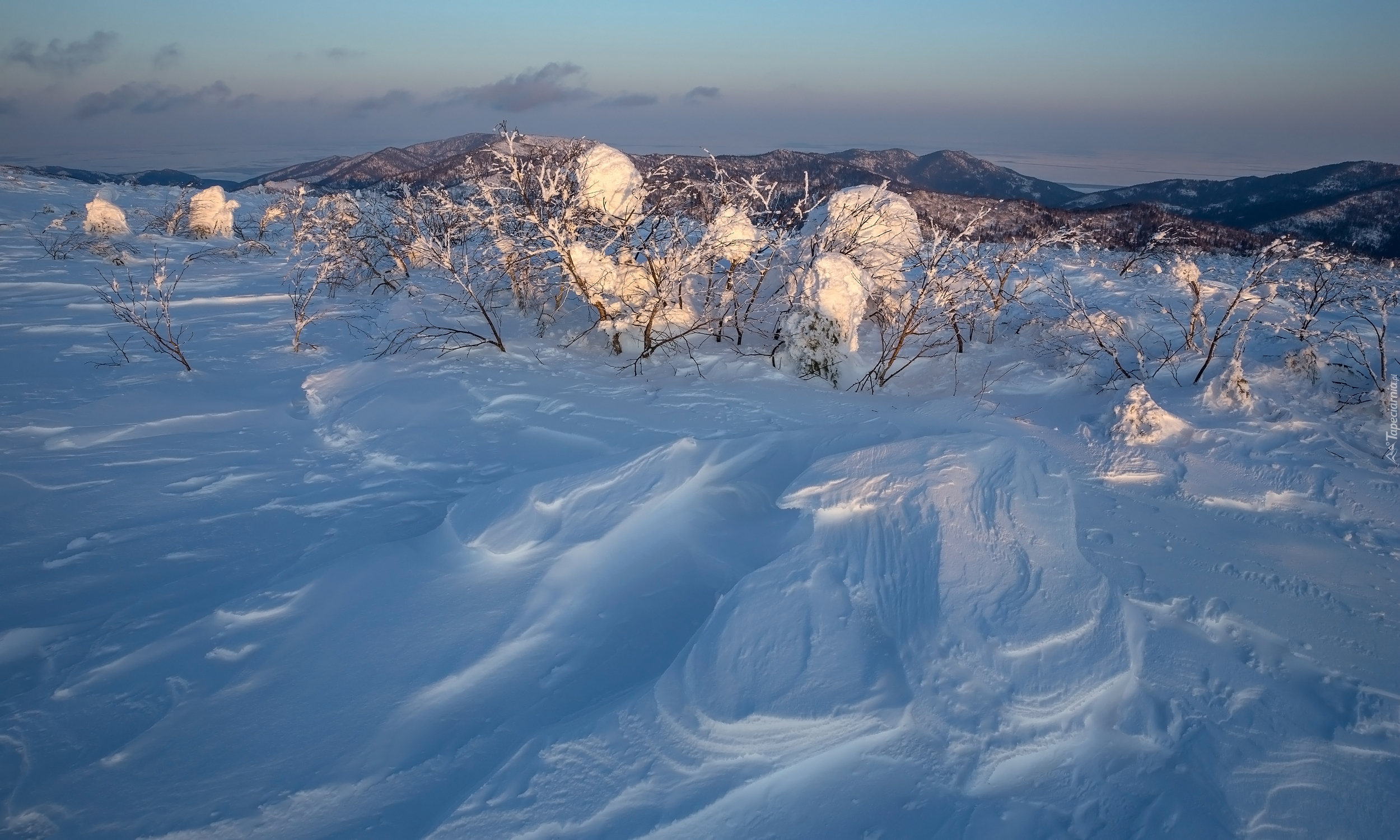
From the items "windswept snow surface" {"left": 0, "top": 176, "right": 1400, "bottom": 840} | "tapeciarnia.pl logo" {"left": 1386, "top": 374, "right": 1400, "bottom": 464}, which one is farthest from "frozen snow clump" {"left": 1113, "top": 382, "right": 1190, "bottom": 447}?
"tapeciarnia.pl logo" {"left": 1386, "top": 374, "right": 1400, "bottom": 464}

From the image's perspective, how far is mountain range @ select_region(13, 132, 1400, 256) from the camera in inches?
1010

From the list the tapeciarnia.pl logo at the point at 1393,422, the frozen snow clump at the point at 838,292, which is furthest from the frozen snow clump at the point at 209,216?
the tapeciarnia.pl logo at the point at 1393,422

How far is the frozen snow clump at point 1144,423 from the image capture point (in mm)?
5801

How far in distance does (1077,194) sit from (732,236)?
4505 centimetres

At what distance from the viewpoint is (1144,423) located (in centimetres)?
587

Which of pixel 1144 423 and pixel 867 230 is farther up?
pixel 867 230

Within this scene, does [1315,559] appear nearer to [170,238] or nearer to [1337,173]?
[170,238]

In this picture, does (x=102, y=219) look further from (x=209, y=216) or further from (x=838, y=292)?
(x=838, y=292)

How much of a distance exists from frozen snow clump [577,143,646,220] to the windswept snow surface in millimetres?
3088

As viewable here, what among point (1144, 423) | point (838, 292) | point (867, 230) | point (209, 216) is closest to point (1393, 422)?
point (1144, 423)

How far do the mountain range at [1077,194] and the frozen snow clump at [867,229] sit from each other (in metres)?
8.52

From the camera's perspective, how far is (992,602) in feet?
11.8

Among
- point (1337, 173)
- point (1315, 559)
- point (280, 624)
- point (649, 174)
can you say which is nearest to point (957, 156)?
point (1337, 173)

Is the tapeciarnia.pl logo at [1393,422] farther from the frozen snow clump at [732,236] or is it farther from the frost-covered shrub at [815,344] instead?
the frozen snow clump at [732,236]
